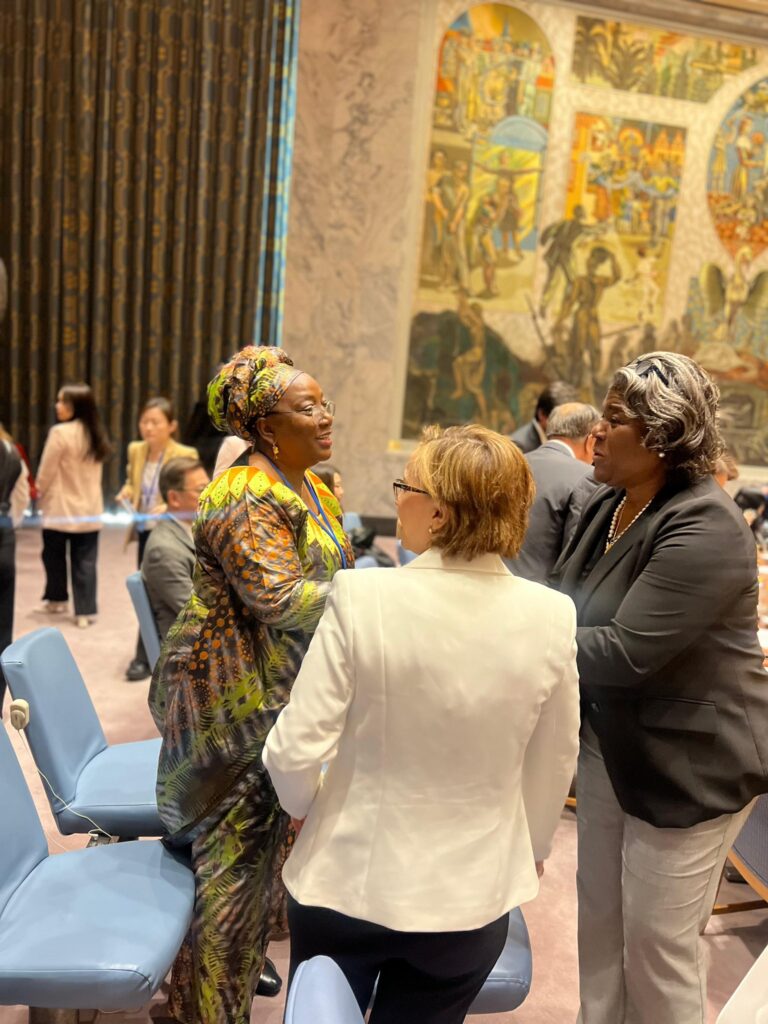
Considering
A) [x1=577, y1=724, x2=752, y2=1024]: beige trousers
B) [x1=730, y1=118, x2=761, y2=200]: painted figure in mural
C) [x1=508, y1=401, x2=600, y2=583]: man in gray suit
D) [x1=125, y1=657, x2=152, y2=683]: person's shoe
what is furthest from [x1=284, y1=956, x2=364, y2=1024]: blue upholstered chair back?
[x1=730, y1=118, x2=761, y2=200]: painted figure in mural

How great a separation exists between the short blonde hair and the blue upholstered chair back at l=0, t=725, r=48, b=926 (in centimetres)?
137

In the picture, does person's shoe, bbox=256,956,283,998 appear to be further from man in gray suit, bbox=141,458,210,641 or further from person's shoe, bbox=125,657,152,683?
person's shoe, bbox=125,657,152,683

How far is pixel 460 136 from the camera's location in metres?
9.94

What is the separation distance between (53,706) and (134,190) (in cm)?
849

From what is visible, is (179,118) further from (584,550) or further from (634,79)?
(584,550)

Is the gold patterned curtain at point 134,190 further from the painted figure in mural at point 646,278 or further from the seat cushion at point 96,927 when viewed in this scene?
the seat cushion at point 96,927

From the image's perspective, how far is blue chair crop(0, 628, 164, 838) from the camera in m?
2.56

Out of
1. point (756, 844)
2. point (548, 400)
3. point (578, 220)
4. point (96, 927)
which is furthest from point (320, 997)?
point (578, 220)

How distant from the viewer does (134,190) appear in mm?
9867

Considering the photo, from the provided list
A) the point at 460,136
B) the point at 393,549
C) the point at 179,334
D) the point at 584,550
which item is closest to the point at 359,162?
the point at 460,136

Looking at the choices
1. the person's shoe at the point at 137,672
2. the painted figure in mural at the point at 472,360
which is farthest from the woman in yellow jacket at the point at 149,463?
the painted figure in mural at the point at 472,360

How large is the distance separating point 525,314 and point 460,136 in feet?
6.92

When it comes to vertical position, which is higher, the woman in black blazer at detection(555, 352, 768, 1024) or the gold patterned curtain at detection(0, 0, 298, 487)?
the gold patterned curtain at detection(0, 0, 298, 487)

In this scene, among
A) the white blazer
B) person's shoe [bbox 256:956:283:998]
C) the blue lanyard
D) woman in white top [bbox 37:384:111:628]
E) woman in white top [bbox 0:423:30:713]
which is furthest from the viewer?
woman in white top [bbox 37:384:111:628]
